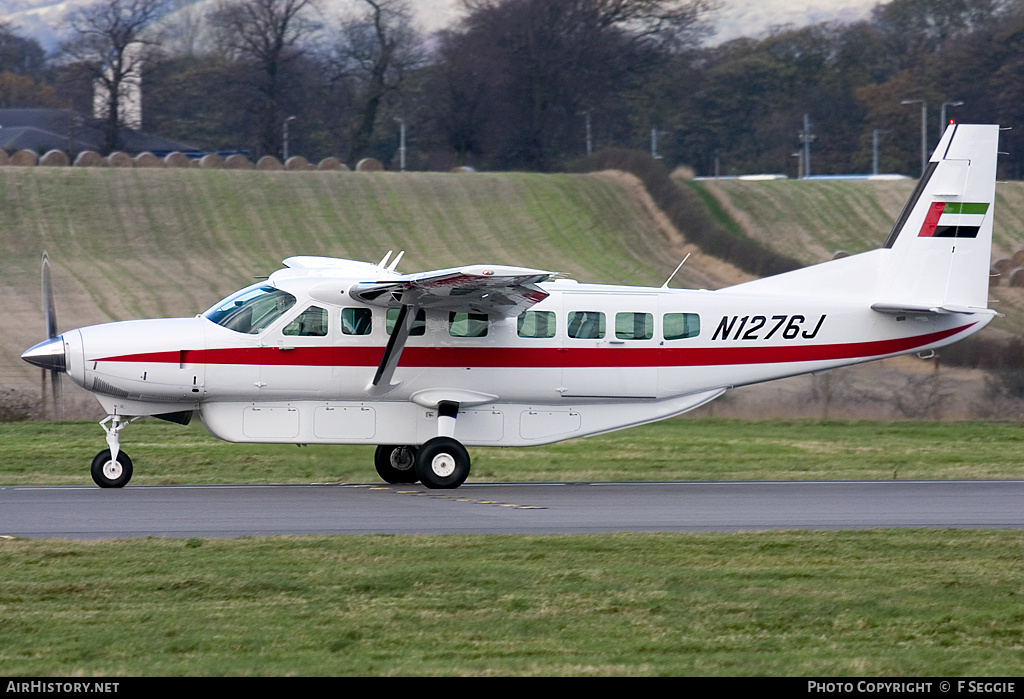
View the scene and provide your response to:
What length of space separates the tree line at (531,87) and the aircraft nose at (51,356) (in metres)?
52.4

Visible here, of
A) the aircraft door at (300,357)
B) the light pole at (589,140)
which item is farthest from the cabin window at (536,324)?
the light pole at (589,140)

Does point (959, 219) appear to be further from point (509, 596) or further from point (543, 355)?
point (509, 596)

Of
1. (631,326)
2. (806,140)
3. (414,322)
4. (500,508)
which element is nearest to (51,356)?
(414,322)

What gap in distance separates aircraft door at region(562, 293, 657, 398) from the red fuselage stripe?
0.06 ft

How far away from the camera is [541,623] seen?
8.21 metres

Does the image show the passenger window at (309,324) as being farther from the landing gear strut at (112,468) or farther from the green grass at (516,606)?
the green grass at (516,606)

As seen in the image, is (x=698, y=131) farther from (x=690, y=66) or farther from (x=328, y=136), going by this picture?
(x=328, y=136)

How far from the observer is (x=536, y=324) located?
55.4 ft

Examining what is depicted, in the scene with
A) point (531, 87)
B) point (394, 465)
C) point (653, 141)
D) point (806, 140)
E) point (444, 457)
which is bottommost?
point (394, 465)

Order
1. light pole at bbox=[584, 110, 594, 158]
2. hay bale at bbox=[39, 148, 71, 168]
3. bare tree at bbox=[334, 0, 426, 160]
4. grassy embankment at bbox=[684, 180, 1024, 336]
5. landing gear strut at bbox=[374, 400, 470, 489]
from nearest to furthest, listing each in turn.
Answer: landing gear strut at bbox=[374, 400, 470, 489] → grassy embankment at bbox=[684, 180, 1024, 336] → hay bale at bbox=[39, 148, 71, 168] → light pole at bbox=[584, 110, 594, 158] → bare tree at bbox=[334, 0, 426, 160]

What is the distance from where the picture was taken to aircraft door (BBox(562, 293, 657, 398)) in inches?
667

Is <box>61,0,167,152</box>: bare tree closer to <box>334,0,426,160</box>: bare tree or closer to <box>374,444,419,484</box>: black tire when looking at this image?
<box>334,0,426,160</box>: bare tree

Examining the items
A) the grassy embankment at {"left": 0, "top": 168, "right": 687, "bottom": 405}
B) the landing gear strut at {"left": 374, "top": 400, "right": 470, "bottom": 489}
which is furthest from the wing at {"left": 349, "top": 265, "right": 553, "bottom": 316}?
the grassy embankment at {"left": 0, "top": 168, "right": 687, "bottom": 405}

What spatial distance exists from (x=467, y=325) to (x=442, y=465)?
1.88 meters
